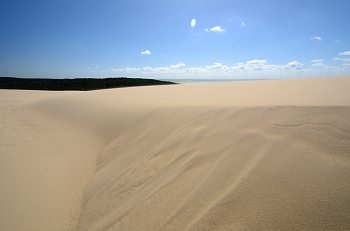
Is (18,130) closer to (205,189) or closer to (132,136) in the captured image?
(132,136)

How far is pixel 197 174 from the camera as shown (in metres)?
1.89

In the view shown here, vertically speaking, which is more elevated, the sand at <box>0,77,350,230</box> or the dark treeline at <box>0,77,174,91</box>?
the dark treeline at <box>0,77,174,91</box>

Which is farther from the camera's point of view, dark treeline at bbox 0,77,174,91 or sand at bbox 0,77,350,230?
dark treeline at bbox 0,77,174,91

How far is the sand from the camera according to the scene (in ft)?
4.36

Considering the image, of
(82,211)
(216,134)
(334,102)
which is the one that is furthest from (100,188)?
(334,102)

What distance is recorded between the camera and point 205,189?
1662mm

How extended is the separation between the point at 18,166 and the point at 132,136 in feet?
6.73

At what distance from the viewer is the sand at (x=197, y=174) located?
4.36 ft

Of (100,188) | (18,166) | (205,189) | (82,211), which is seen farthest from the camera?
(18,166)

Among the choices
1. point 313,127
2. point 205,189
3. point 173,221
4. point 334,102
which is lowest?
point 173,221

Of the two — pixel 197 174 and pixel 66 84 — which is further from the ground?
pixel 66 84

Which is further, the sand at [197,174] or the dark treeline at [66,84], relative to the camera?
the dark treeline at [66,84]

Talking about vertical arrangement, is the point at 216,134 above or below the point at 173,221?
above

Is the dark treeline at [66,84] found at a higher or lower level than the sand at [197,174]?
higher
